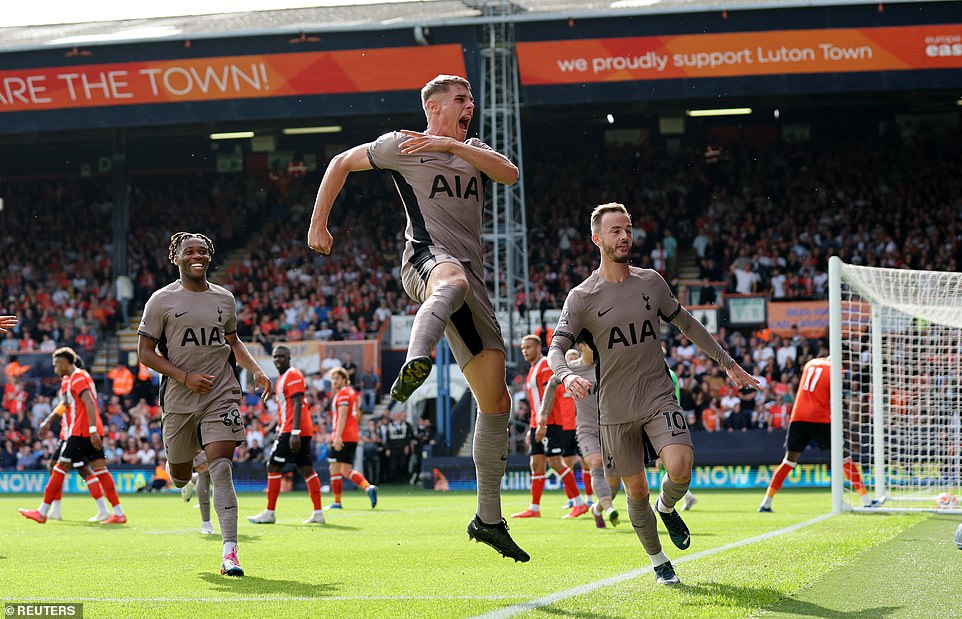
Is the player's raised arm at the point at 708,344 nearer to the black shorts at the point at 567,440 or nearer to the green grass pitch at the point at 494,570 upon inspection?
the green grass pitch at the point at 494,570

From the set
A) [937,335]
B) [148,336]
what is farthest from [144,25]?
[148,336]

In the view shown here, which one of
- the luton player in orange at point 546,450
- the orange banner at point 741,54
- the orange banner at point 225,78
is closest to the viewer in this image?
the luton player in orange at point 546,450

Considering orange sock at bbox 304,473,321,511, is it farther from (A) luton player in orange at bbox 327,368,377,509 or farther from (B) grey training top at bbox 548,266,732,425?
(B) grey training top at bbox 548,266,732,425

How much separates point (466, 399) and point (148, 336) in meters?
19.5

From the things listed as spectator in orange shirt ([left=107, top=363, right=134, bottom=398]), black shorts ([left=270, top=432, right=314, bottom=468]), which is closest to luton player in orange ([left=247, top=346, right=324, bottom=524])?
black shorts ([left=270, top=432, right=314, bottom=468])

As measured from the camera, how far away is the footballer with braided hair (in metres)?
8.64

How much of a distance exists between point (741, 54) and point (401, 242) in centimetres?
1043

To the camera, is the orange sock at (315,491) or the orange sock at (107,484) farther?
the orange sock at (107,484)

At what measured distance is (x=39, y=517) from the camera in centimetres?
1584

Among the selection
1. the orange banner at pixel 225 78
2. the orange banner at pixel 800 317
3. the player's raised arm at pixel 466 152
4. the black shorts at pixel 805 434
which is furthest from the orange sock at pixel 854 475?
the orange banner at pixel 225 78

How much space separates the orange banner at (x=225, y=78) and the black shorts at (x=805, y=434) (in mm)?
15387

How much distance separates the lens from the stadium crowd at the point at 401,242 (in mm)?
28125

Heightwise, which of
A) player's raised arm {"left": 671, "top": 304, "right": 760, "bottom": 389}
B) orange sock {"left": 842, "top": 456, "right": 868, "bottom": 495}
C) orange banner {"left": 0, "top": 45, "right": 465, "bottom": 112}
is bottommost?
orange sock {"left": 842, "top": 456, "right": 868, "bottom": 495}

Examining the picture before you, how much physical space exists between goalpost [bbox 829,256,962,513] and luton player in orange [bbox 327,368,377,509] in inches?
256
